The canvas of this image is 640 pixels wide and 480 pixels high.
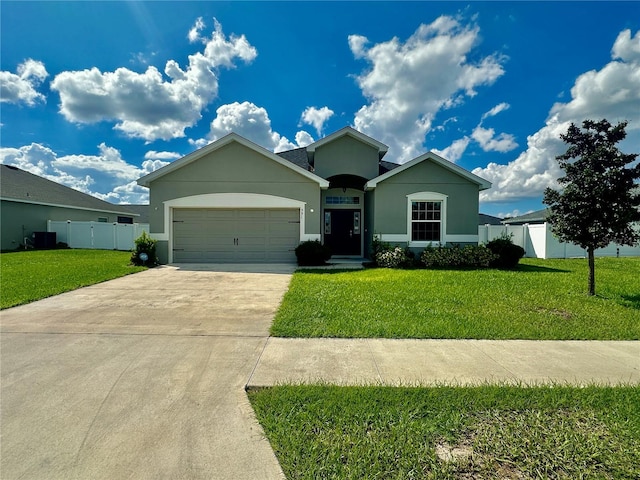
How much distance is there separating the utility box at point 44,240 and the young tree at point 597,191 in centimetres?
2638

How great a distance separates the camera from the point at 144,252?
12.2 meters

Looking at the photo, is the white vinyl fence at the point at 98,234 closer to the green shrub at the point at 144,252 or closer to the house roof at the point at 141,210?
the green shrub at the point at 144,252

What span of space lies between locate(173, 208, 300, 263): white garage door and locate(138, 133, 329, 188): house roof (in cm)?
163

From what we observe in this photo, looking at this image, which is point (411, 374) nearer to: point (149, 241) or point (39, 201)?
point (149, 241)

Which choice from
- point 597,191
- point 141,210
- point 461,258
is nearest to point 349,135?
point 461,258

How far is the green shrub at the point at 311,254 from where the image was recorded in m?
12.2

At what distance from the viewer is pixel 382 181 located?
1318cm

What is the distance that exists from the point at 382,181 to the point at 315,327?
9.42 meters

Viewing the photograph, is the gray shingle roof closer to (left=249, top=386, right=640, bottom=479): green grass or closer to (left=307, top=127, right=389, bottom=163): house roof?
(left=307, top=127, right=389, bottom=163): house roof

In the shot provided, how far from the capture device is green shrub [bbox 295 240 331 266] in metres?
12.2

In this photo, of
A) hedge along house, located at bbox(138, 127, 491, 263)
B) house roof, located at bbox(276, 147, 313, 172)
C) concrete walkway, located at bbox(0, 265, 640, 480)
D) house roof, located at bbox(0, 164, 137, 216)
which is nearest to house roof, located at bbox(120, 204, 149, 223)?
house roof, located at bbox(0, 164, 137, 216)

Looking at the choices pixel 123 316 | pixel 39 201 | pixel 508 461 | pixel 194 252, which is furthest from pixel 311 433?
pixel 39 201

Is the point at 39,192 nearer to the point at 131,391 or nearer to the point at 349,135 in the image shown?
the point at 349,135

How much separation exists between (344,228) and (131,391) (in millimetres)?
12949
